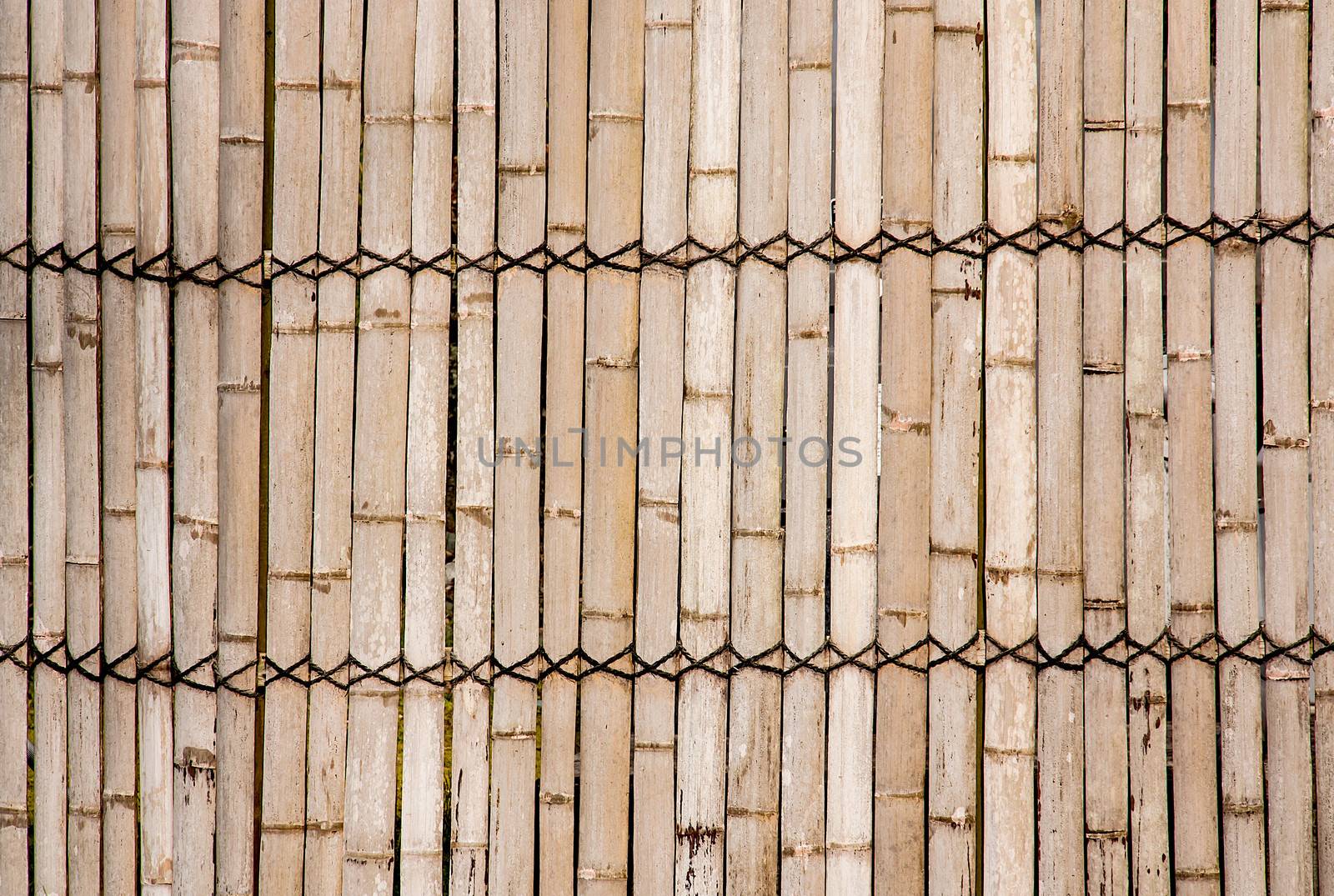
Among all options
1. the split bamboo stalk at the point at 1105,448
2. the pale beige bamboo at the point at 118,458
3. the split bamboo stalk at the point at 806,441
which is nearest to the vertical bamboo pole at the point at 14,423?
the pale beige bamboo at the point at 118,458

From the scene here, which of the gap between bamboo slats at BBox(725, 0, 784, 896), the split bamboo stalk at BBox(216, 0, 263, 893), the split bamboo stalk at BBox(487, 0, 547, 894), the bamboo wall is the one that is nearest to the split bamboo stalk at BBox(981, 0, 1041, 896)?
the bamboo wall

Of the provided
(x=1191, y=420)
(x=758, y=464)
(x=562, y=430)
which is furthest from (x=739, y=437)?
(x=1191, y=420)

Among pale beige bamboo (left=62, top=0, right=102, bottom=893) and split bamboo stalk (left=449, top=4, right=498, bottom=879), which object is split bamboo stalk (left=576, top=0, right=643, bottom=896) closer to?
split bamboo stalk (left=449, top=4, right=498, bottom=879)

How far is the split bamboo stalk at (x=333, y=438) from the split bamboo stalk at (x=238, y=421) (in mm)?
109

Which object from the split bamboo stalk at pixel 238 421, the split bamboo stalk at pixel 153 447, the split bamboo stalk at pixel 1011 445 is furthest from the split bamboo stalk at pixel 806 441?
the split bamboo stalk at pixel 153 447

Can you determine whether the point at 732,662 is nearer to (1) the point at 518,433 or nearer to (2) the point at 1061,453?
(1) the point at 518,433

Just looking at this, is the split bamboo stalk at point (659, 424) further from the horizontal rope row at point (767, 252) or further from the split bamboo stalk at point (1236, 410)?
the split bamboo stalk at point (1236, 410)

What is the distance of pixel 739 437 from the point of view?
1.57 m

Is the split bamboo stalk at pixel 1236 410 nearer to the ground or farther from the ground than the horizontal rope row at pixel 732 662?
farther from the ground

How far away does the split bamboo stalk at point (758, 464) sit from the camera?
5.10 ft

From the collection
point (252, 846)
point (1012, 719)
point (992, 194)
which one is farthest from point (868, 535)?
point (252, 846)

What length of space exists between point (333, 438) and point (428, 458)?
171mm

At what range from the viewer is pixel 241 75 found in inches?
62.3

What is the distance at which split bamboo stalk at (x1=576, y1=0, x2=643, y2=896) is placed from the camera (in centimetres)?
156
